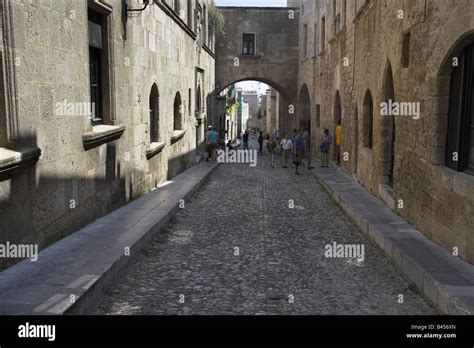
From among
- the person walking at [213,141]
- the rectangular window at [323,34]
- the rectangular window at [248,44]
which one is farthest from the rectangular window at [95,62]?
the rectangular window at [248,44]

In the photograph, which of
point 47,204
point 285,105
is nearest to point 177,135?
point 47,204

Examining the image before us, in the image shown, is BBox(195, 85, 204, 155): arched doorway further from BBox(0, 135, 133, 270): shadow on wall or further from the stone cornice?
BBox(0, 135, 133, 270): shadow on wall

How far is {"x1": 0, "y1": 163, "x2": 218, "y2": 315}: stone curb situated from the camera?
4.06 meters

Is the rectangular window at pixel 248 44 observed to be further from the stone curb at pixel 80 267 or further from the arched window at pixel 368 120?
the stone curb at pixel 80 267

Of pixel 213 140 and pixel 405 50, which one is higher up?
pixel 405 50

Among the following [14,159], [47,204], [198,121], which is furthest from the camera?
[198,121]

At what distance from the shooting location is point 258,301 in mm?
4898

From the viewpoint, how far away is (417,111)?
7.23 meters

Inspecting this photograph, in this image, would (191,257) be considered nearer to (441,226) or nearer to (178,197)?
(441,226)

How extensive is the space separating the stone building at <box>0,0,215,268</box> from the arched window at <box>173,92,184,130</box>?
204 cm

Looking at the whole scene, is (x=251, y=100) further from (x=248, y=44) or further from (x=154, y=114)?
(x=154, y=114)

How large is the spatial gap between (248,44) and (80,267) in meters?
22.4

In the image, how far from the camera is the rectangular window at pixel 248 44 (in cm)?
2599
